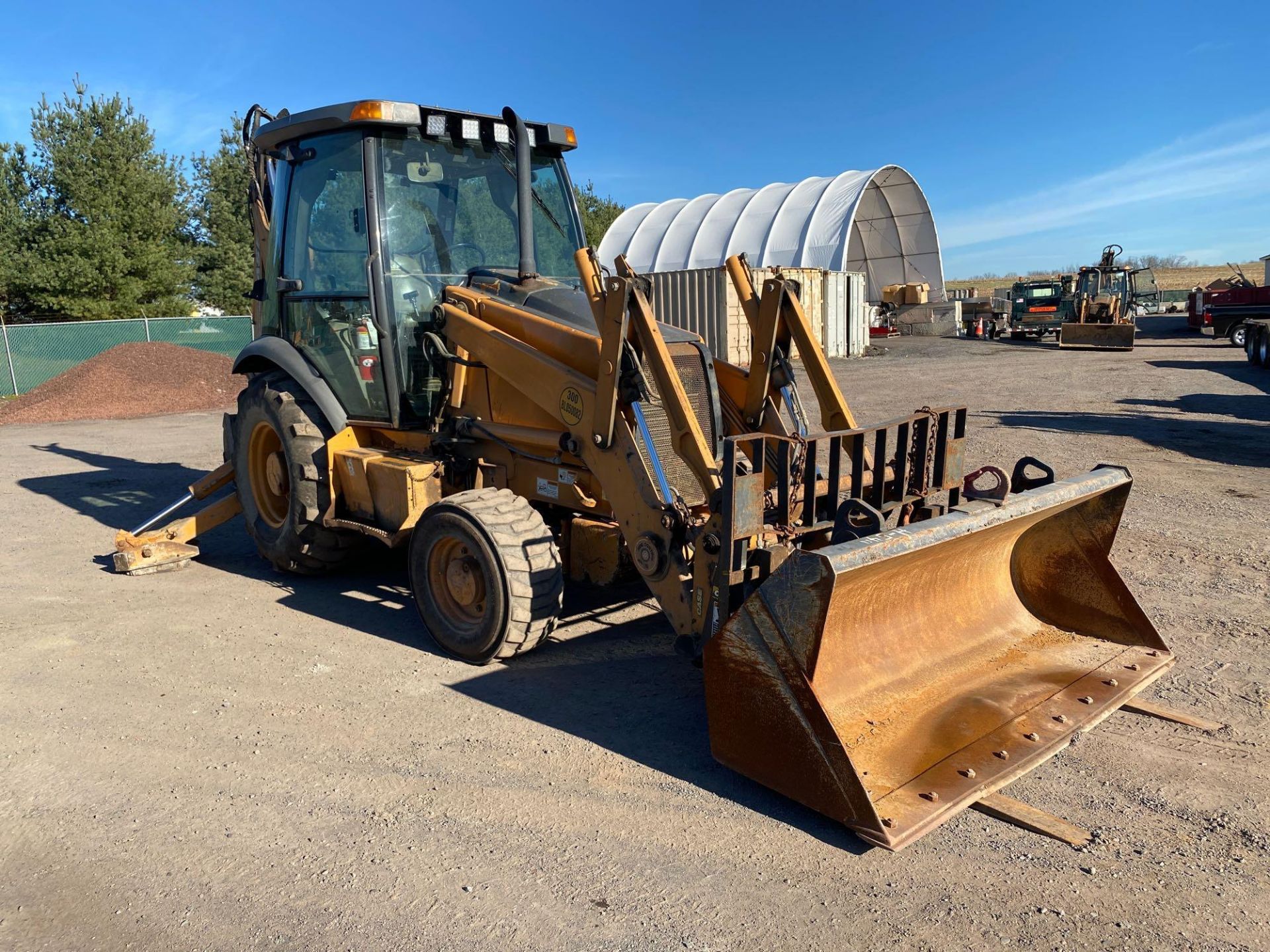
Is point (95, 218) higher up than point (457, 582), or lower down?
higher up

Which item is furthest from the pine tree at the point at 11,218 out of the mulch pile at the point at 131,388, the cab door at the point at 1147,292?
the cab door at the point at 1147,292

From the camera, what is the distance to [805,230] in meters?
35.7

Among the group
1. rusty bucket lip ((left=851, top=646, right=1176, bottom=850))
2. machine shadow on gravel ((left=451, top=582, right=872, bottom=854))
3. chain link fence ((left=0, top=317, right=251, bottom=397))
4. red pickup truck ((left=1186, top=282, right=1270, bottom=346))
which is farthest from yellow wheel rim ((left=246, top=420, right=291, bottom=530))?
red pickup truck ((left=1186, top=282, right=1270, bottom=346))

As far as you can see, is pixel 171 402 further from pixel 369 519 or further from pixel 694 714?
pixel 694 714

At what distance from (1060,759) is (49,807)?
3.95 metres

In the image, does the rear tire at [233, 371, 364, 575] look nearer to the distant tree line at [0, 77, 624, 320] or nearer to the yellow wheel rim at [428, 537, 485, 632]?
the yellow wheel rim at [428, 537, 485, 632]

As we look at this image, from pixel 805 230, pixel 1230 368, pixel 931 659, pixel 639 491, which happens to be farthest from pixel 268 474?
pixel 805 230

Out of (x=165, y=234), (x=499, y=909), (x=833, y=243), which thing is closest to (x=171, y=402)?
(x=165, y=234)

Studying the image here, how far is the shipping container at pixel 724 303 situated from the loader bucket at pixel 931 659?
17747 mm

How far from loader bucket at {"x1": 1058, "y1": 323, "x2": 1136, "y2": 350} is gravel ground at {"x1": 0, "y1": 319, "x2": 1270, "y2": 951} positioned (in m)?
25.3

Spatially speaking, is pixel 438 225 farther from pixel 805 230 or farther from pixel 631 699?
pixel 805 230

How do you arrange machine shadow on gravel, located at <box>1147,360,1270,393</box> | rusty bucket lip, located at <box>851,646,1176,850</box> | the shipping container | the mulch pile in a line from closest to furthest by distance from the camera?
rusty bucket lip, located at <box>851,646,1176,850</box> < machine shadow on gravel, located at <box>1147,360,1270,393</box> < the mulch pile < the shipping container

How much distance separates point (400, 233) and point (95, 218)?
2677 cm

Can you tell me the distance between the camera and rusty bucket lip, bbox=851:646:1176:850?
312 centimetres
